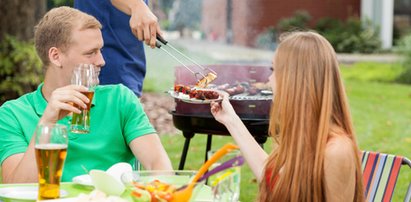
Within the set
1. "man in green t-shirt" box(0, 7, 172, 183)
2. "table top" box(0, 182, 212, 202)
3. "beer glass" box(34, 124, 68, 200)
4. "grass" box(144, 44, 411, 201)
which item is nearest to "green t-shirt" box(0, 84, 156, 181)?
"man in green t-shirt" box(0, 7, 172, 183)

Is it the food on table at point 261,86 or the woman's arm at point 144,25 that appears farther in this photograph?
the food on table at point 261,86

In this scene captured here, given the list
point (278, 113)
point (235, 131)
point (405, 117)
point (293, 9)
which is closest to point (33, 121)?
point (235, 131)

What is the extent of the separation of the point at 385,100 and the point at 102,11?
282 inches

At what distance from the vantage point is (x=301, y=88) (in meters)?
2.48

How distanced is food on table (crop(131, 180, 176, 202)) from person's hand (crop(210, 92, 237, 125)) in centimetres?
59

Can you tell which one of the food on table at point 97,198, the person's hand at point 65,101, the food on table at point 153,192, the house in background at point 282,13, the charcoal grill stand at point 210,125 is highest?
the person's hand at point 65,101

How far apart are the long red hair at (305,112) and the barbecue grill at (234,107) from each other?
175 centimetres

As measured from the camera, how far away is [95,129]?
302 cm

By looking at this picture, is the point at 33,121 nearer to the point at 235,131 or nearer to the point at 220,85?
the point at 235,131

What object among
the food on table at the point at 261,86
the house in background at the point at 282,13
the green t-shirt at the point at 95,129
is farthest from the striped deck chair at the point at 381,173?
the house in background at the point at 282,13

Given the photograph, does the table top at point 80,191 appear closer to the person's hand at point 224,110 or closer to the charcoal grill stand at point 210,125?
the person's hand at point 224,110

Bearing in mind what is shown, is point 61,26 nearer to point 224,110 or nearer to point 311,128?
point 224,110

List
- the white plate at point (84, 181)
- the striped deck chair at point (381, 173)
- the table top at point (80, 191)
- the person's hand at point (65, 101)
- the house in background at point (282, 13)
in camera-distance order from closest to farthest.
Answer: the table top at point (80, 191) → the white plate at point (84, 181) → the person's hand at point (65, 101) → the striped deck chair at point (381, 173) → the house in background at point (282, 13)

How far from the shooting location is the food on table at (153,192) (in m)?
2.13
